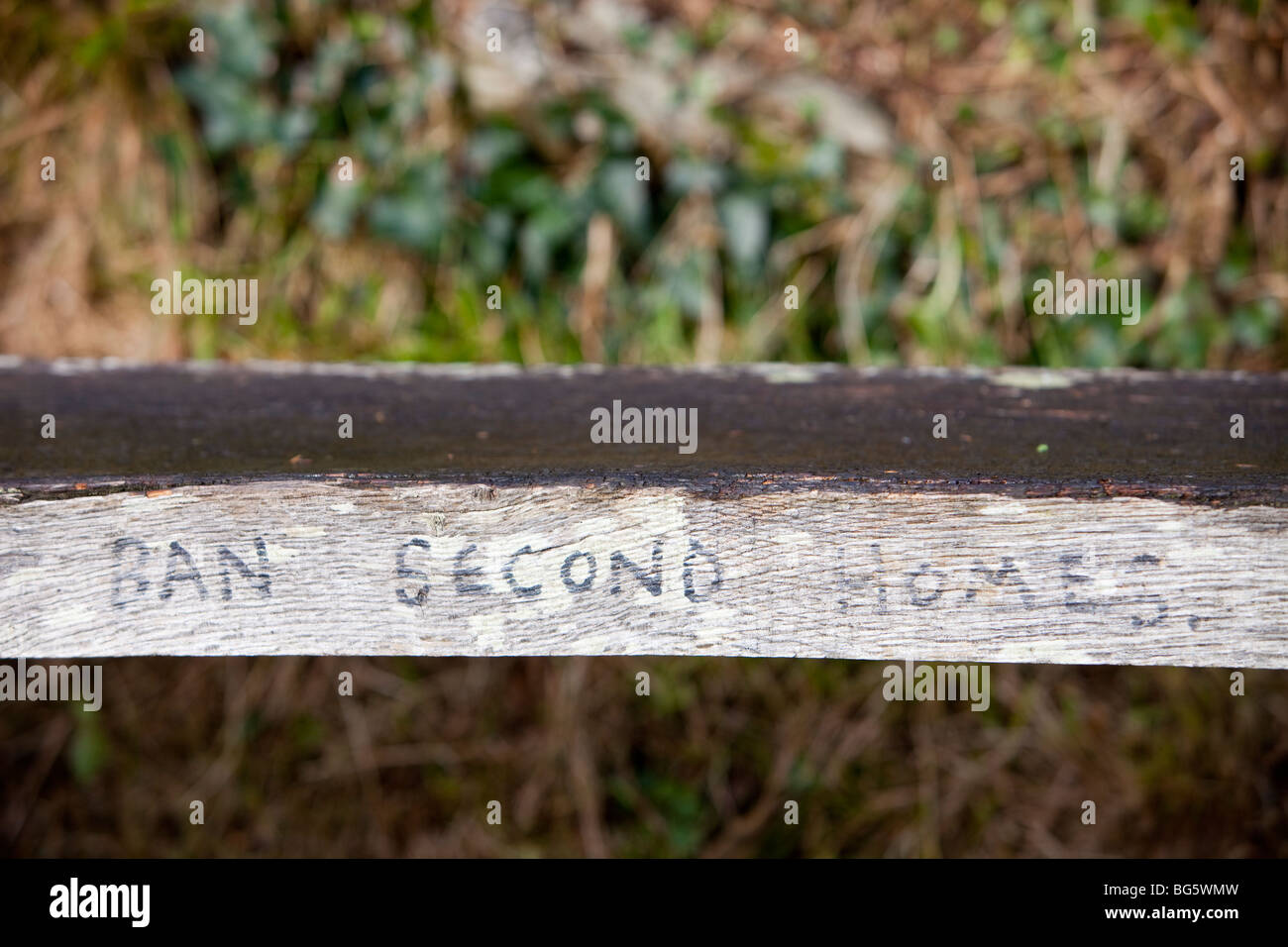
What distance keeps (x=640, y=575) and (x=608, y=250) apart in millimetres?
1391

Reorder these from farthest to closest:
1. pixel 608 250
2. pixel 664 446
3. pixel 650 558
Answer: pixel 608 250
pixel 664 446
pixel 650 558

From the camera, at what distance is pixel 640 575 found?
25.5 inches

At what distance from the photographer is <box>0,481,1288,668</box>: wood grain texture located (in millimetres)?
624

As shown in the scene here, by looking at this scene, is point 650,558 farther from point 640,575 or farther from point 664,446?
point 664,446

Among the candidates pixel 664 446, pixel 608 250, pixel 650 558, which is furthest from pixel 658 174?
pixel 650 558

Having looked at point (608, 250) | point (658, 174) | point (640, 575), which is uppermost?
point (658, 174)

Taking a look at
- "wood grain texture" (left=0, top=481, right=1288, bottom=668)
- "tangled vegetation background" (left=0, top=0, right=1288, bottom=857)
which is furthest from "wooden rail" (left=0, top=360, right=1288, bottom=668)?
"tangled vegetation background" (left=0, top=0, right=1288, bottom=857)

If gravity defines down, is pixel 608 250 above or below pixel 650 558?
above

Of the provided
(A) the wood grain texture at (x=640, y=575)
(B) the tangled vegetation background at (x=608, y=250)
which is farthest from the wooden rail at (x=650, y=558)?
(B) the tangled vegetation background at (x=608, y=250)

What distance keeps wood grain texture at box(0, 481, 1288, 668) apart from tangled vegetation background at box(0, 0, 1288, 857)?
122 centimetres

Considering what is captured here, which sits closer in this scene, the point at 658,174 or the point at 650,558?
the point at 650,558

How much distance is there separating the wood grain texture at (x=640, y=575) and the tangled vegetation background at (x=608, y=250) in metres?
1.22
